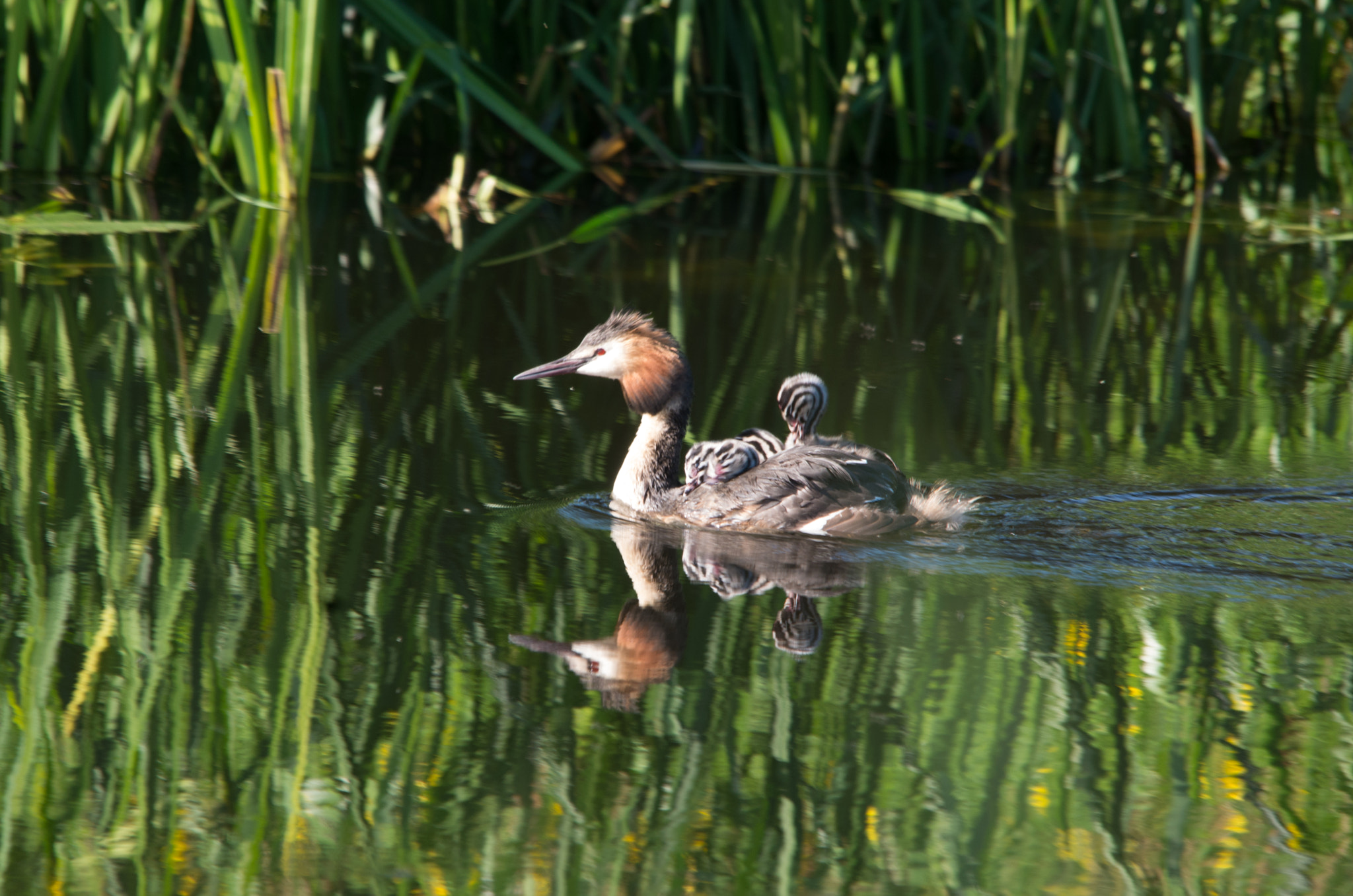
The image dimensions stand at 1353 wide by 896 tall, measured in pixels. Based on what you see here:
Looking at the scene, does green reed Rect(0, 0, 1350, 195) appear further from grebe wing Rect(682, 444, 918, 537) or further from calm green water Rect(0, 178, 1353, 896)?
grebe wing Rect(682, 444, 918, 537)

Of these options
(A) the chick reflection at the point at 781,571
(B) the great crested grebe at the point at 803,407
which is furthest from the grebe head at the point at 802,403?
(A) the chick reflection at the point at 781,571

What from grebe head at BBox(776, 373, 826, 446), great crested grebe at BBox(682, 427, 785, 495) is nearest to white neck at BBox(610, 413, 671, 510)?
great crested grebe at BBox(682, 427, 785, 495)

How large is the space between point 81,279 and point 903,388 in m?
4.40

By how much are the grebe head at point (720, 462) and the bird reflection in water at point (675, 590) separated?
11.7 inches

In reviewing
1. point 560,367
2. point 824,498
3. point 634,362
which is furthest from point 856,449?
point 560,367

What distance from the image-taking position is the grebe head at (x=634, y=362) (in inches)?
225

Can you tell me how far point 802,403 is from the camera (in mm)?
5730

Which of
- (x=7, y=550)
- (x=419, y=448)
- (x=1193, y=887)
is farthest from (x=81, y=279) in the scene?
(x=1193, y=887)

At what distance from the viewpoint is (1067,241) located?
10367 mm

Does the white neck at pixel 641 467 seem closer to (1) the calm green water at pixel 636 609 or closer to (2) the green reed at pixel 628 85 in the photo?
(1) the calm green water at pixel 636 609

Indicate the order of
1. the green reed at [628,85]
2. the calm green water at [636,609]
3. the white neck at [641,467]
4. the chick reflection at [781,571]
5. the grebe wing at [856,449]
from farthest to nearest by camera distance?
the green reed at [628,85], the white neck at [641,467], the grebe wing at [856,449], the chick reflection at [781,571], the calm green water at [636,609]

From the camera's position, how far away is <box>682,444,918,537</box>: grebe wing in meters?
5.22

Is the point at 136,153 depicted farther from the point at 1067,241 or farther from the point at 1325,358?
the point at 1325,358

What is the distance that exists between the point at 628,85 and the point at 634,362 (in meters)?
6.27
